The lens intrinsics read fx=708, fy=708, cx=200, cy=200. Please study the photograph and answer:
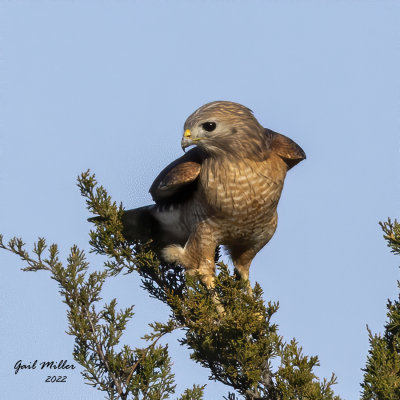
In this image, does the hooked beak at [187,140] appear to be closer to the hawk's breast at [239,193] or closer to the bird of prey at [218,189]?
the bird of prey at [218,189]

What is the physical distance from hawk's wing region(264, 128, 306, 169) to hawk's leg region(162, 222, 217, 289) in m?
0.98

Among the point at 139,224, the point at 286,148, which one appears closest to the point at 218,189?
the point at 286,148

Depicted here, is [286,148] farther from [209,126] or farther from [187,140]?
[187,140]

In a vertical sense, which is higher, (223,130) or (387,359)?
(223,130)

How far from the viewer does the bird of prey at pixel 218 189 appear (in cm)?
605

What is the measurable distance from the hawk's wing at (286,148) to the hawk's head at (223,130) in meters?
0.25

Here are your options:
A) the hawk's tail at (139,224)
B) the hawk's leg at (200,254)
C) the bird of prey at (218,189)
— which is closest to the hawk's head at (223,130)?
the bird of prey at (218,189)

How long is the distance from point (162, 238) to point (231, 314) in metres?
1.84

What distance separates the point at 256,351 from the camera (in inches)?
200

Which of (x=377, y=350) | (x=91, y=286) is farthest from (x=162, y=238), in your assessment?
(x=377, y=350)

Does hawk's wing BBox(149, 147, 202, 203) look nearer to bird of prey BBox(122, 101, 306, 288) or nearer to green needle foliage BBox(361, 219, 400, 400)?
bird of prey BBox(122, 101, 306, 288)

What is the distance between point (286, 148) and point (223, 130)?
73cm

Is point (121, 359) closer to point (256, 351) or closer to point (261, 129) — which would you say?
point (256, 351)

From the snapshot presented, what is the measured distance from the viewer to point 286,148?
6.49m
